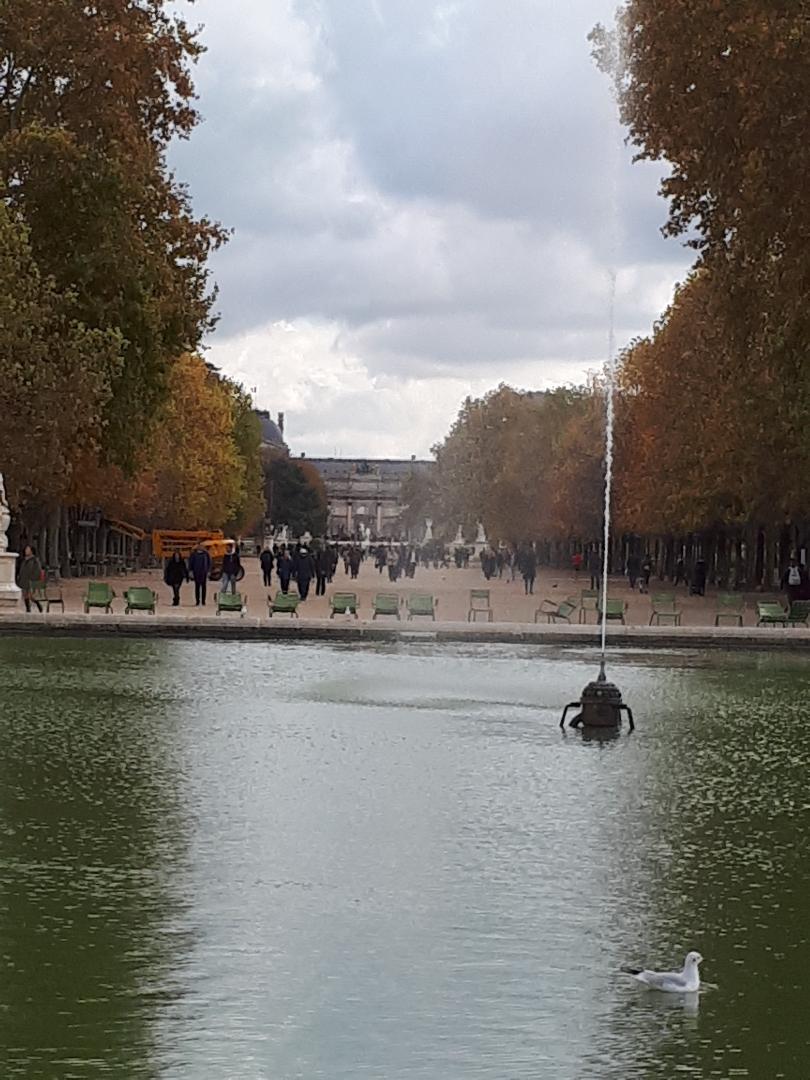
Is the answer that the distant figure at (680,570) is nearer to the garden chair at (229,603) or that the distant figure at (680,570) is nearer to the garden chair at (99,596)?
the garden chair at (229,603)

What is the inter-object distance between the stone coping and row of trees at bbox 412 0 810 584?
4.58 metres

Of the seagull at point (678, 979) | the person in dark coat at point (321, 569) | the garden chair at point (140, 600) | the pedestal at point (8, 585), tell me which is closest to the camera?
the seagull at point (678, 979)

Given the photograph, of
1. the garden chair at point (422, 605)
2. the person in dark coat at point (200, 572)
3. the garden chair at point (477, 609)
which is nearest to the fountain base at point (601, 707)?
the garden chair at point (422, 605)

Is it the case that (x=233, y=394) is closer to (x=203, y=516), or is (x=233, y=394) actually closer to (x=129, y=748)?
(x=203, y=516)

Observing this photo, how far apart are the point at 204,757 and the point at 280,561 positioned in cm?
3986

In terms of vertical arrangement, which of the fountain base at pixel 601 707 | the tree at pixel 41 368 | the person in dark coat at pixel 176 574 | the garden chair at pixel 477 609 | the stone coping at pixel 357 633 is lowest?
the fountain base at pixel 601 707

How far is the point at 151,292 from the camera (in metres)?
45.3

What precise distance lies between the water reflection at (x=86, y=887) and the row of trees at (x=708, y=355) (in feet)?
39.0

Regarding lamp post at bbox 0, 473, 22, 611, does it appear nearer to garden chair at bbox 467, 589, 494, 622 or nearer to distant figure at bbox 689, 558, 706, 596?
garden chair at bbox 467, 589, 494, 622

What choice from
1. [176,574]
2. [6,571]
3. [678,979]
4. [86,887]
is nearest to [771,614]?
[176,574]

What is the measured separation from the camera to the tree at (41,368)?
41.2 m

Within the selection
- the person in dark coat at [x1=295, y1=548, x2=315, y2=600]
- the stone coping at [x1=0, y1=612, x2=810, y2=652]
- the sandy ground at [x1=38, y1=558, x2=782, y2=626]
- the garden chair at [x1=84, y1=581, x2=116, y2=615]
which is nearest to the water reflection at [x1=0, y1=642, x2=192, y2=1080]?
the stone coping at [x1=0, y1=612, x2=810, y2=652]

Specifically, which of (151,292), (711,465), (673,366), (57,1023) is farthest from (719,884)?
(673,366)

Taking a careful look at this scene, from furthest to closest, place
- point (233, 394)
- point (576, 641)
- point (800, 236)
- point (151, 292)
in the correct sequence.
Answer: point (233, 394) < point (151, 292) < point (576, 641) < point (800, 236)
